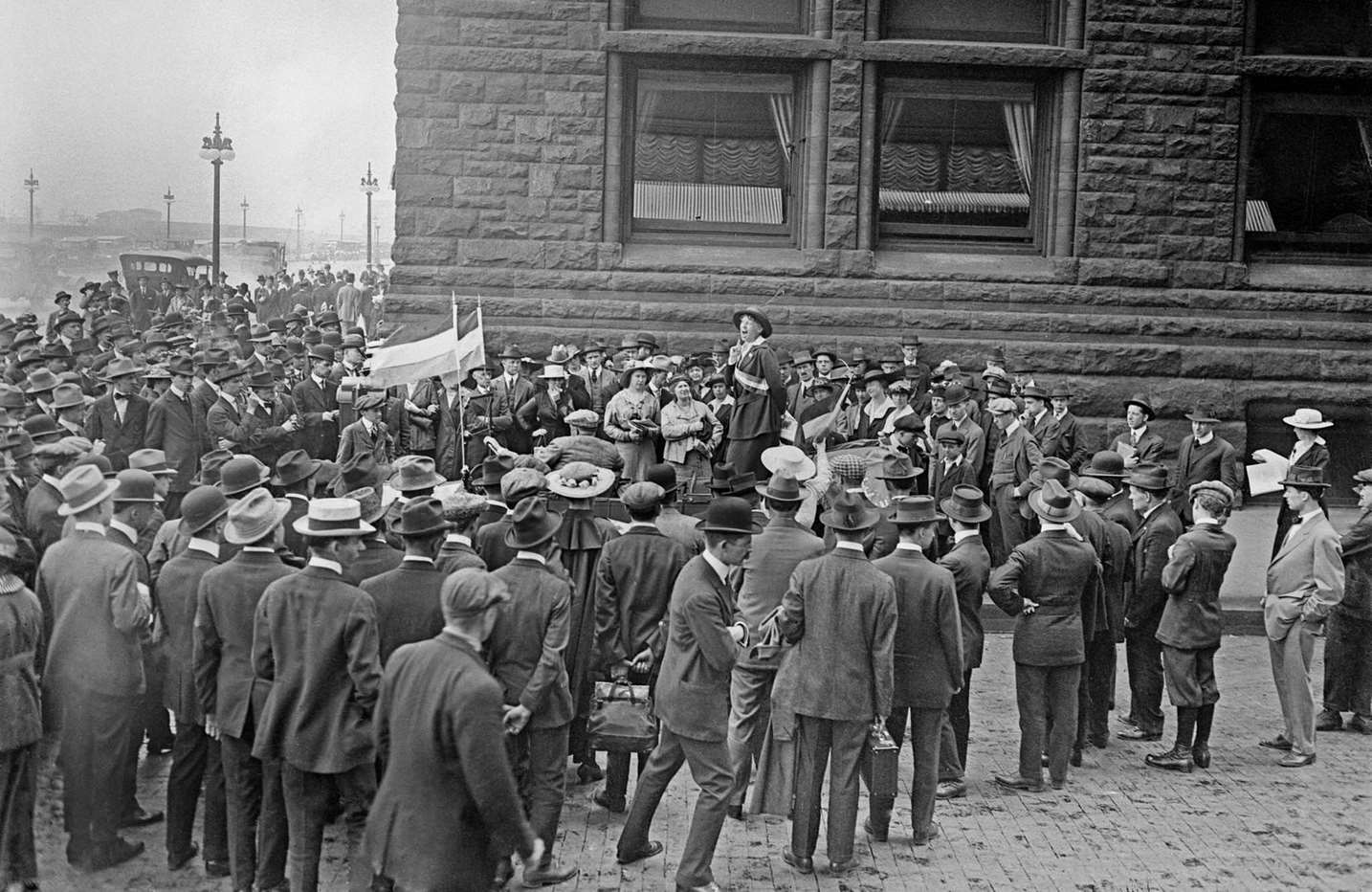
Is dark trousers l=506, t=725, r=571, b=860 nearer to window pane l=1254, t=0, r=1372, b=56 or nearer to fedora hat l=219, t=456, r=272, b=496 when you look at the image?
fedora hat l=219, t=456, r=272, b=496

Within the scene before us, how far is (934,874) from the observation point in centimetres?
755

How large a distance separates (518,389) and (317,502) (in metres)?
8.36

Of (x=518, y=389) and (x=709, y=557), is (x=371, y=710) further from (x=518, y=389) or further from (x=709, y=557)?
(x=518, y=389)

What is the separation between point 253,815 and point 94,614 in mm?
1377

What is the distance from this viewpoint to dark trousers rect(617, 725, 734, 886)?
23.1ft

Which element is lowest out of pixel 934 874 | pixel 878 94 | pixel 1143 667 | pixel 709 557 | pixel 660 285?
pixel 934 874

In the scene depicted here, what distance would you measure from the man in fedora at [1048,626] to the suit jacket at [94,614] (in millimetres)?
5113

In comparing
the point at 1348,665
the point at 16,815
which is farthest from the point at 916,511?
the point at 16,815

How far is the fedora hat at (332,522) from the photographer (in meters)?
6.50

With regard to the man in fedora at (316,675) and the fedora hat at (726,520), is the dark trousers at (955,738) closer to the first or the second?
the fedora hat at (726,520)

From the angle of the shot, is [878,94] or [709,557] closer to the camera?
[709,557]

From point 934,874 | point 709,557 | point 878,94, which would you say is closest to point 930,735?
point 934,874

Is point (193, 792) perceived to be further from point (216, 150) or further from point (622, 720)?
point (216, 150)

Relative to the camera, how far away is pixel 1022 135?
17938mm
